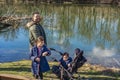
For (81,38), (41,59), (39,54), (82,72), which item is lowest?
(81,38)

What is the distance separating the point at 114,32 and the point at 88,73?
1414 cm

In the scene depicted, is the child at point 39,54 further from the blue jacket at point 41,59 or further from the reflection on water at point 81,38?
the reflection on water at point 81,38

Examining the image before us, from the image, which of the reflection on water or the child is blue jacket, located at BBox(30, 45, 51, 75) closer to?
the child

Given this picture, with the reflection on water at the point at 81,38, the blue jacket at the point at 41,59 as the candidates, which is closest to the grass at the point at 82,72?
the blue jacket at the point at 41,59

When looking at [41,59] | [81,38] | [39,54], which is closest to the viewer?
[39,54]

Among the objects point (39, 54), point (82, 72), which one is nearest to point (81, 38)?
point (82, 72)

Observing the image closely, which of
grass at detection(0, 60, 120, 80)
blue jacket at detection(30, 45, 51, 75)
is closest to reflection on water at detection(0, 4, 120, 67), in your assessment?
grass at detection(0, 60, 120, 80)

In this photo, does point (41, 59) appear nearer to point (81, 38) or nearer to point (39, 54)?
point (39, 54)

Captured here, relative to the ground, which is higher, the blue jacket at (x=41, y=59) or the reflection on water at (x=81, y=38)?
the blue jacket at (x=41, y=59)

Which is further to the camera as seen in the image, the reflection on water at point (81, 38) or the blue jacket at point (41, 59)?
the reflection on water at point (81, 38)

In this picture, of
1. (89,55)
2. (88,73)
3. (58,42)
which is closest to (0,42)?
(58,42)

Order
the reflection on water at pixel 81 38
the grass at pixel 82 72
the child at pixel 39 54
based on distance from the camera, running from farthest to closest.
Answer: the reflection on water at pixel 81 38, the grass at pixel 82 72, the child at pixel 39 54

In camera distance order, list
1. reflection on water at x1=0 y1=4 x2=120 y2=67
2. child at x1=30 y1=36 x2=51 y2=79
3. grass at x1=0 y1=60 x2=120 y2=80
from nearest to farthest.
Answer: child at x1=30 y1=36 x2=51 y2=79 → grass at x1=0 y1=60 x2=120 y2=80 → reflection on water at x1=0 y1=4 x2=120 y2=67

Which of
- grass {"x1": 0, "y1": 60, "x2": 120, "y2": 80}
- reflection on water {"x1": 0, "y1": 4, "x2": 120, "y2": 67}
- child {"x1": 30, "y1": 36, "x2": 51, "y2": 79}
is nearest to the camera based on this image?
child {"x1": 30, "y1": 36, "x2": 51, "y2": 79}
